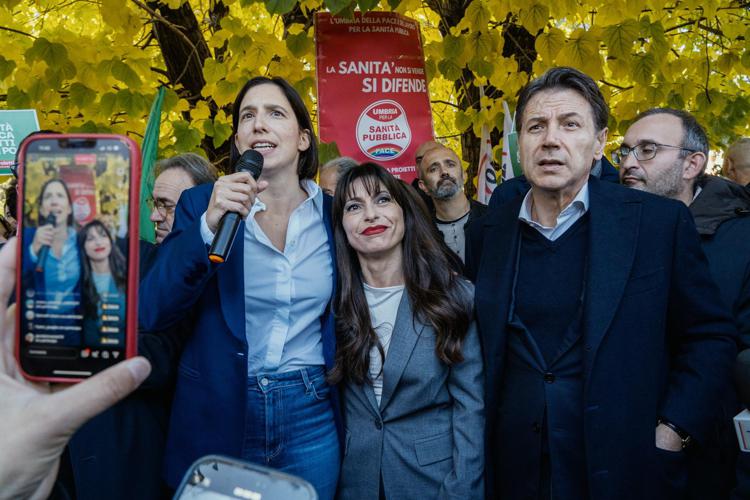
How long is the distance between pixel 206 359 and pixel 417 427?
0.87 metres

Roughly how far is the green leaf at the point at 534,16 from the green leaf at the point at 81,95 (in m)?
3.06

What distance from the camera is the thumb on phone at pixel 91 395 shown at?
3.14 feet

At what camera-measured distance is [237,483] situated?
0.96 metres

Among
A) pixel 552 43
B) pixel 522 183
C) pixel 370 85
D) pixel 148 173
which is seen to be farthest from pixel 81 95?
pixel 552 43

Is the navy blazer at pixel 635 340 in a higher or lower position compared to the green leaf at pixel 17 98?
lower

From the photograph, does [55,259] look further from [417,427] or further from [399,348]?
[417,427]

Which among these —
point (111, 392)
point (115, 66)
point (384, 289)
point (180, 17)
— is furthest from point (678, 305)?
point (180, 17)

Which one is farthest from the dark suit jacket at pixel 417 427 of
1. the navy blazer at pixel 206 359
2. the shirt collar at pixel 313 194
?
the shirt collar at pixel 313 194

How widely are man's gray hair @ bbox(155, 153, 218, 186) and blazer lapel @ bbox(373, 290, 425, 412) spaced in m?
1.71

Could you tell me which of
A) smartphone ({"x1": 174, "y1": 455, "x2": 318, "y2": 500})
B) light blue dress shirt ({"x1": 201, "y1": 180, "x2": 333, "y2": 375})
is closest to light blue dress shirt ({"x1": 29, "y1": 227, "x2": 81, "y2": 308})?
smartphone ({"x1": 174, "y1": 455, "x2": 318, "y2": 500})

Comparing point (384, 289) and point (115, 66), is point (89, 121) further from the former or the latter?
point (384, 289)

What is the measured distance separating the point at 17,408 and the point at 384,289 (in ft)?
5.78

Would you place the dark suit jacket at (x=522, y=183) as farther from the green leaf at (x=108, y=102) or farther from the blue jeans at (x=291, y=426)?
the green leaf at (x=108, y=102)

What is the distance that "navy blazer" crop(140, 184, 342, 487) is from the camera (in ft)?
6.95
